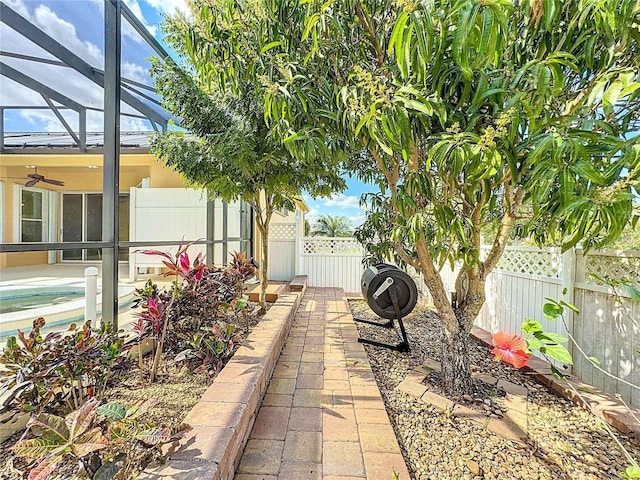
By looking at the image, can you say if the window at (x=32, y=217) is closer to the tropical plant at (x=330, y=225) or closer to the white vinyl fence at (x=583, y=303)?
the white vinyl fence at (x=583, y=303)

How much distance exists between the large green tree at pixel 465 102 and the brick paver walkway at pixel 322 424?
911mm

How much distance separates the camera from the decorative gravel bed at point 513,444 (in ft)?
6.80

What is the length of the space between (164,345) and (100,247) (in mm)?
1092

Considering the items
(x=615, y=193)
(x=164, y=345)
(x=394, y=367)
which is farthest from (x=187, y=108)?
(x=615, y=193)

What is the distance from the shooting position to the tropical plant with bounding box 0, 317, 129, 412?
1844mm

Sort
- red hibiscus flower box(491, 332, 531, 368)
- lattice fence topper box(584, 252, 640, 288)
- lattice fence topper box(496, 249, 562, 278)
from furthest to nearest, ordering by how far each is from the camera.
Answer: lattice fence topper box(496, 249, 562, 278), lattice fence topper box(584, 252, 640, 288), red hibiscus flower box(491, 332, 531, 368)

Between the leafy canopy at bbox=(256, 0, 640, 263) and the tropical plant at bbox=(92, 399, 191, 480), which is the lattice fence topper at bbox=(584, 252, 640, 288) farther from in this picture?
the tropical plant at bbox=(92, 399, 191, 480)

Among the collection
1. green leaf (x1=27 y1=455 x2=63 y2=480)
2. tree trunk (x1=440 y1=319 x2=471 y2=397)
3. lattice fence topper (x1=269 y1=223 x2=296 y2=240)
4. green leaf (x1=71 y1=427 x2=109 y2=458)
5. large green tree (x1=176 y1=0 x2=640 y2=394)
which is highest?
large green tree (x1=176 y1=0 x2=640 y2=394)

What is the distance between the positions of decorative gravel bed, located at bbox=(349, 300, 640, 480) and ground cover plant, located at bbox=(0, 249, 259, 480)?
1.55m

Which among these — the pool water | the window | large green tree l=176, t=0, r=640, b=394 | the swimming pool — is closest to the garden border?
large green tree l=176, t=0, r=640, b=394

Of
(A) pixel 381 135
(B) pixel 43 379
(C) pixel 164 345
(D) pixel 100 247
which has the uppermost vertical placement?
(A) pixel 381 135

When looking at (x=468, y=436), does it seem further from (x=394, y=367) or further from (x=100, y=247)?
(x=100, y=247)

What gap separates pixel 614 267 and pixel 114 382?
463 centimetres

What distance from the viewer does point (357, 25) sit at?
2.60 meters
